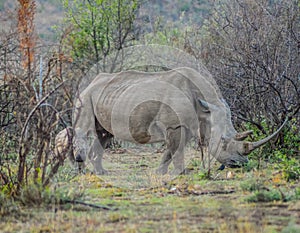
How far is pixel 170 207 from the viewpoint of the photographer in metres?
6.61

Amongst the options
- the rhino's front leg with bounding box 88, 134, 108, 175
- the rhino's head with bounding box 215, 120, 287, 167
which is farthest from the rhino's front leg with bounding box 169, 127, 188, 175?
the rhino's front leg with bounding box 88, 134, 108, 175

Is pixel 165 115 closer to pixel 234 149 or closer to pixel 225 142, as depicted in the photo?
pixel 225 142

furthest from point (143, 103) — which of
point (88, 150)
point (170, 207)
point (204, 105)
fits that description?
point (170, 207)

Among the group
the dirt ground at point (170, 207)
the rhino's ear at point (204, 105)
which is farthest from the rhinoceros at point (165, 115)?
the dirt ground at point (170, 207)

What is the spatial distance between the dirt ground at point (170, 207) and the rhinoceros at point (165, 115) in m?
0.48

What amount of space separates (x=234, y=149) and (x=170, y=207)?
2.97 m

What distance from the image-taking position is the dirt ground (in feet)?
18.3

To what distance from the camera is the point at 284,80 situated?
469 inches

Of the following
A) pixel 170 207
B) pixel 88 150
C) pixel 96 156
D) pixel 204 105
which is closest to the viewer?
pixel 170 207

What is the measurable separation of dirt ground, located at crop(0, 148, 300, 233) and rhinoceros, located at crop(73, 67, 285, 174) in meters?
0.48

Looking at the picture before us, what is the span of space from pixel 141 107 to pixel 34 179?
3591 millimetres

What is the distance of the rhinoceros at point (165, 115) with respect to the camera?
9422 millimetres

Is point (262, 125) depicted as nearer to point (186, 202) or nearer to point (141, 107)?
point (141, 107)

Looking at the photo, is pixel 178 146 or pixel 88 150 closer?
pixel 178 146
